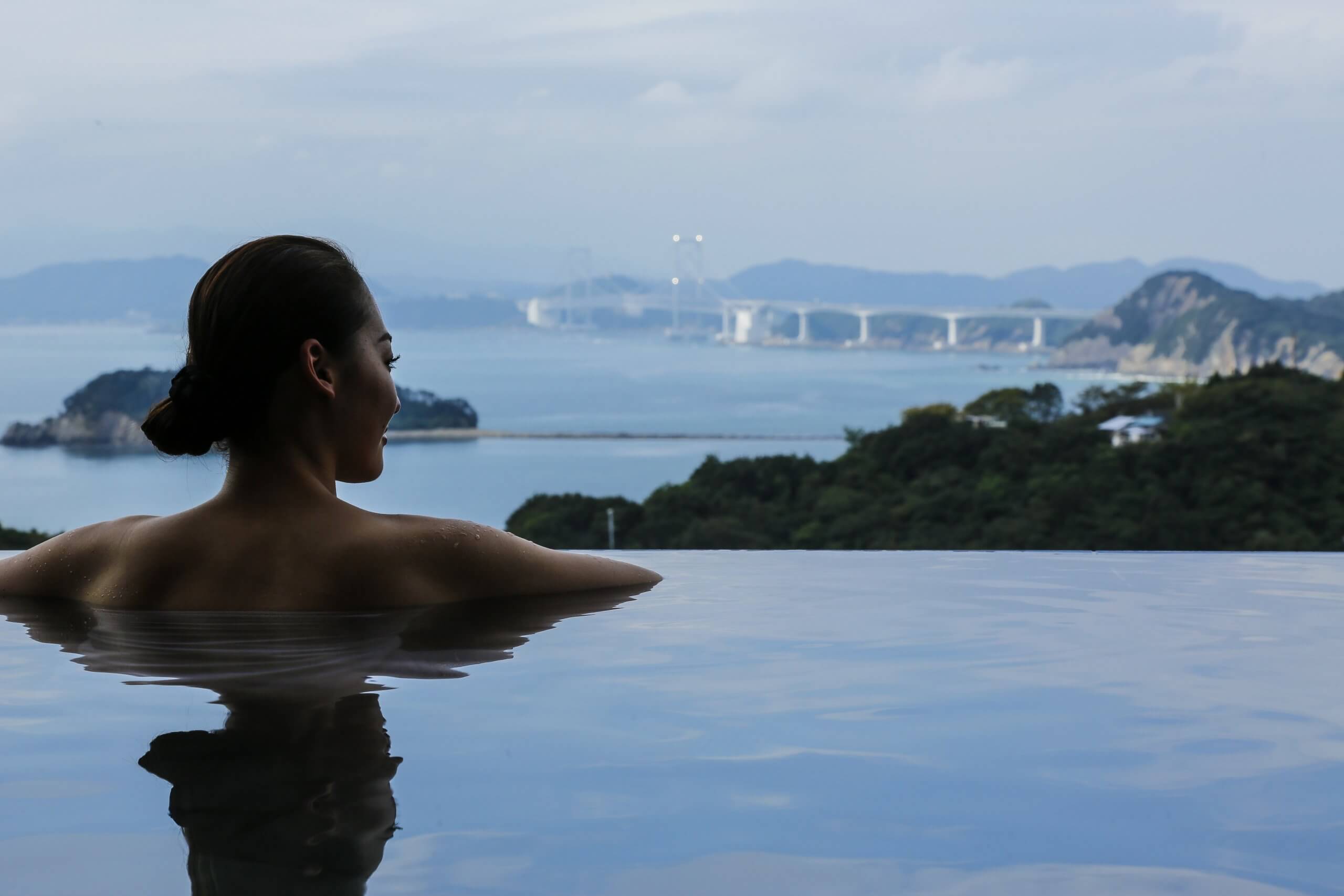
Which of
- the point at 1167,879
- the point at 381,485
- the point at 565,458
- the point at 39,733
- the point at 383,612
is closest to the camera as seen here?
the point at 1167,879

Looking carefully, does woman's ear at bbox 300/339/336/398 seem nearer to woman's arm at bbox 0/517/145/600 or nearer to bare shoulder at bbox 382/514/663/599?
bare shoulder at bbox 382/514/663/599

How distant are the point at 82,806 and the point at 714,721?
50 cm

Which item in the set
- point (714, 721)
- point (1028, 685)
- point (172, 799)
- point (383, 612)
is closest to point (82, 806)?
point (172, 799)

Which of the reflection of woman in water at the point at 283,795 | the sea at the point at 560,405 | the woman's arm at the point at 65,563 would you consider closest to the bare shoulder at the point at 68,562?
the woman's arm at the point at 65,563

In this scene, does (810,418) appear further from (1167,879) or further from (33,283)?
(1167,879)

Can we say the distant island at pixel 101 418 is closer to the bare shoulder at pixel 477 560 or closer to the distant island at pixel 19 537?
the distant island at pixel 19 537

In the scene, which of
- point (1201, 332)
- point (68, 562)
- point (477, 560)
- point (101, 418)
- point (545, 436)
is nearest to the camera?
point (477, 560)

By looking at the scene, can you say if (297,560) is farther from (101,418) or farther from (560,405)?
(560,405)

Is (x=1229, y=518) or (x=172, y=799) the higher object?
(x=172, y=799)

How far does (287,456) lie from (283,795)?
669 mm

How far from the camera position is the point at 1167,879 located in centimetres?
76

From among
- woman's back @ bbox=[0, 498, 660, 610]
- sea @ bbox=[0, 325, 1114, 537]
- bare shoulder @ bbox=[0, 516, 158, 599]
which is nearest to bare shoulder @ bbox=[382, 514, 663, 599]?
woman's back @ bbox=[0, 498, 660, 610]

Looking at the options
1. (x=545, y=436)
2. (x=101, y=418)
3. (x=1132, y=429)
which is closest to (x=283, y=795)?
(x=1132, y=429)

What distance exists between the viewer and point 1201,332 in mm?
44812
